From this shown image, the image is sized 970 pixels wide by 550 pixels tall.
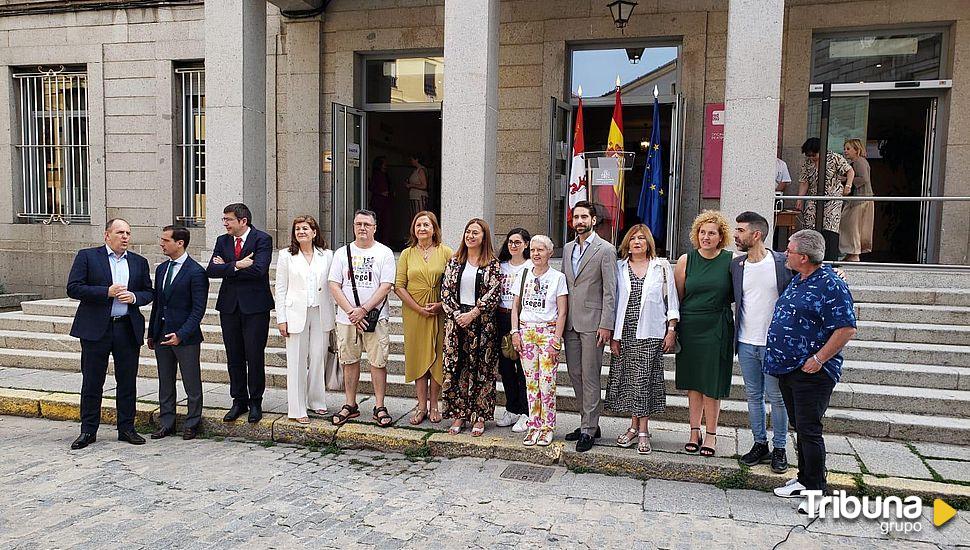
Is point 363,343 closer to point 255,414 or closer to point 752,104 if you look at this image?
point 255,414

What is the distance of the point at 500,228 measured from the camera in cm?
1125

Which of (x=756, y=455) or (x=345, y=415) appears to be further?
(x=345, y=415)

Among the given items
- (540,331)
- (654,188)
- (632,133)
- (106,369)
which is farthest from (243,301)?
(632,133)

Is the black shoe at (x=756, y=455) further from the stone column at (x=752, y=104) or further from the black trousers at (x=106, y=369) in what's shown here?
the black trousers at (x=106, y=369)

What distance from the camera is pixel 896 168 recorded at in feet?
33.5

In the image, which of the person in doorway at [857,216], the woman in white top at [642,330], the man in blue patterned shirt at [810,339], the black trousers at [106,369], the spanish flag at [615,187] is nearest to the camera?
the man in blue patterned shirt at [810,339]

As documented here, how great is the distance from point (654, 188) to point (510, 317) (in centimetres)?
514

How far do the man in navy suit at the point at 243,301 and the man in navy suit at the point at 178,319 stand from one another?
207mm

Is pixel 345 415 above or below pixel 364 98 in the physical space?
below

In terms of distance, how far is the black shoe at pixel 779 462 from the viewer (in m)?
5.17

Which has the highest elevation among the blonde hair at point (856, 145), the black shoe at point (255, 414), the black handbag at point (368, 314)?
the blonde hair at point (856, 145)

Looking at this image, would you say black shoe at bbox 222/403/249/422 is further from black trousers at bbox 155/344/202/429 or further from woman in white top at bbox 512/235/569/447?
woman in white top at bbox 512/235/569/447

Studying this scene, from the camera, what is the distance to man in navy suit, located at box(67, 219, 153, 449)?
19.6 ft

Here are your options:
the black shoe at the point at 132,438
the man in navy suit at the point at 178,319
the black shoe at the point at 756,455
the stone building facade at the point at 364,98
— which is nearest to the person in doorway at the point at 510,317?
the black shoe at the point at 756,455
